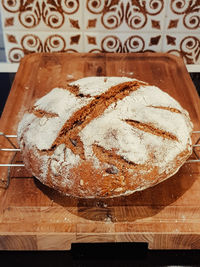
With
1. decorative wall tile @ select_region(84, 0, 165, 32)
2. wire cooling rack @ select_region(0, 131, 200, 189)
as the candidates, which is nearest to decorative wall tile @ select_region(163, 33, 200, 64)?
decorative wall tile @ select_region(84, 0, 165, 32)

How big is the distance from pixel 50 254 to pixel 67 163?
12.2 inches

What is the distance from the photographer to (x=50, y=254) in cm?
99

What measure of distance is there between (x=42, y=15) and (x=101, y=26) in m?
0.33

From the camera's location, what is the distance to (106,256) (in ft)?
3.21

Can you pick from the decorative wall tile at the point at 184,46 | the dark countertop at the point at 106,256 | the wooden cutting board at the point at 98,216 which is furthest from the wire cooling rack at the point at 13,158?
the decorative wall tile at the point at 184,46

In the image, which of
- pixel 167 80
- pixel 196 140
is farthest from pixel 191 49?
pixel 196 140

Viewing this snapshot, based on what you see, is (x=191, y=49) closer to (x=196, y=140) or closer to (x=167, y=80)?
(x=167, y=80)

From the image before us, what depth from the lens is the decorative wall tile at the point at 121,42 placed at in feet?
5.73

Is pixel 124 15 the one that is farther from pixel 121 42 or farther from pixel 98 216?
pixel 98 216

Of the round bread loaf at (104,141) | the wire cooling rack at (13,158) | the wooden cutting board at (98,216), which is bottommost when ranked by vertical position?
the wooden cutting board at (98,216)

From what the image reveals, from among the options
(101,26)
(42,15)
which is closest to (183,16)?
(101,26)

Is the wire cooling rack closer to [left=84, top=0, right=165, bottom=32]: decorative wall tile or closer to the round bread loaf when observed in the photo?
the round bread loaf

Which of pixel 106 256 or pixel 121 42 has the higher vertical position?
pixel 121 42

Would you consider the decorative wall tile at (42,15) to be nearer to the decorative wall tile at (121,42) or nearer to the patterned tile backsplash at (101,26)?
the patterned tile backsplash at (101,26)
